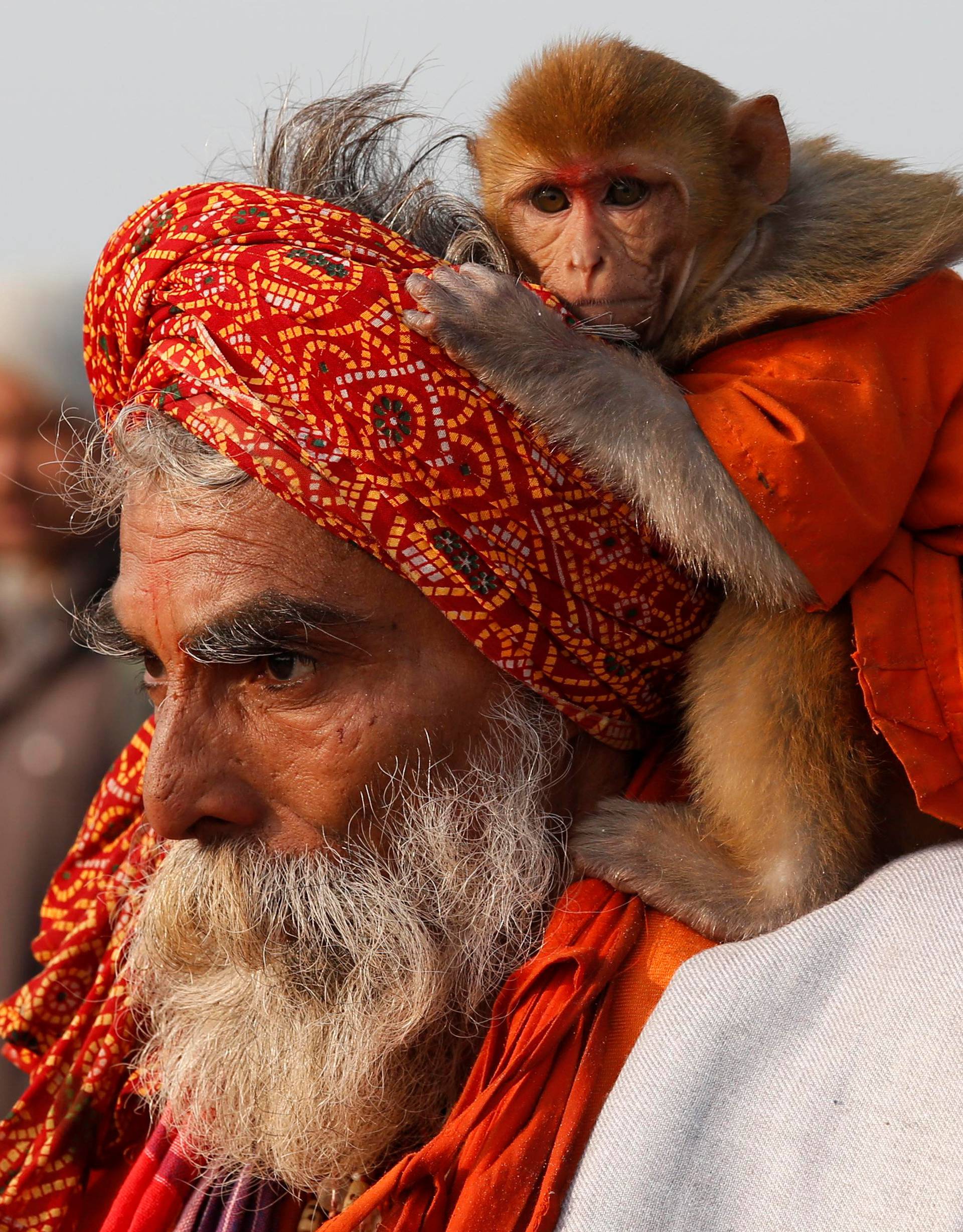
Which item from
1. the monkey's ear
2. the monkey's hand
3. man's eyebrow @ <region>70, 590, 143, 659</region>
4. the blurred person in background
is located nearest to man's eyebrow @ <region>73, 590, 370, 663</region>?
man's eyebrow @ <region>70, 590, 143, 659</region>

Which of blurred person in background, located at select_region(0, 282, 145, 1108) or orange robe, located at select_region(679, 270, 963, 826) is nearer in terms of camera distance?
orange robe, located at select_region(679, 270, 963, 826)

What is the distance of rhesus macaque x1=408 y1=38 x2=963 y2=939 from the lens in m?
1.78

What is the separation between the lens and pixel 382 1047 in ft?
6.23

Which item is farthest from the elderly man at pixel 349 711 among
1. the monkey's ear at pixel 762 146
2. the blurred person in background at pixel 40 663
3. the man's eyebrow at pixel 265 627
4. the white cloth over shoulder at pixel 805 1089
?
the blurred person in background at pixel 40 663

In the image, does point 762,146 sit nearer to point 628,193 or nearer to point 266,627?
point 628,193

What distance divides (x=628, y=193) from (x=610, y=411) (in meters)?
0.45

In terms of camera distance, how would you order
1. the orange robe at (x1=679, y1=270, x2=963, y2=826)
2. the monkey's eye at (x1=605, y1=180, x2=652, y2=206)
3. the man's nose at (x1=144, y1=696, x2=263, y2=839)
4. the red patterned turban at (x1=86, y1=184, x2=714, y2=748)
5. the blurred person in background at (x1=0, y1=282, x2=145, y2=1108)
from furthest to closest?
the blurred person in background at (x1=0, y1=282, x2=145, y2=1108), the monkey's eye at (x1=605, y1=180, x2=652, y2=206), the man's nose at (x1=144, y1=696, x2=263, y2=839), the red patterned turban at (x1=86, y1=184, x2=714, y2=748), the orange robe at (x1=679, y1=270, x2=963, y2=826)

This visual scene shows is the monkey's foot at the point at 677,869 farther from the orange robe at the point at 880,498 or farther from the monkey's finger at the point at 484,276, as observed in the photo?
the monkey's finger at the point at 484,276

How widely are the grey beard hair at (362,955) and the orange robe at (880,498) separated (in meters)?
0.55

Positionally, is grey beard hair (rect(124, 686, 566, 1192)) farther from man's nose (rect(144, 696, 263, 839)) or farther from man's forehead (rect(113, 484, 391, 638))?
man's forehead (rect(113, 484, 391, 638))

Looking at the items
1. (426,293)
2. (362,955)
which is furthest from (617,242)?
(362,955)

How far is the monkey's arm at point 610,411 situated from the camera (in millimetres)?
1715

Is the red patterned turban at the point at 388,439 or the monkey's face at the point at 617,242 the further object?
the monkey's face at the point at 617,242

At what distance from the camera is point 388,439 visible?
174 cm
